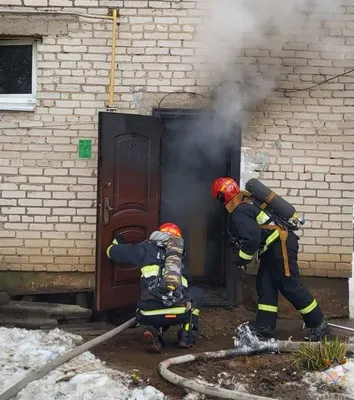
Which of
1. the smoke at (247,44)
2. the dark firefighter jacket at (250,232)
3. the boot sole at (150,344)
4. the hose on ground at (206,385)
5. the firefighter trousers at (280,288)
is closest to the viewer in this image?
the hose on ground at (206,385)

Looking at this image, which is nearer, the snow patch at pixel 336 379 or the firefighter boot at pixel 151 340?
the snow patch at pixel 336 379

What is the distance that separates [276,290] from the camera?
5.36 meters

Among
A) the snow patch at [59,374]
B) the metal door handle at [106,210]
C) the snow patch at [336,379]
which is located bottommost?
the snow patch at [59,374]

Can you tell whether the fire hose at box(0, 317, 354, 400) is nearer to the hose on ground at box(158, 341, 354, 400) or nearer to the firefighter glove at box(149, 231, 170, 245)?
the hose on ground at box(158, 341, 354, 400)

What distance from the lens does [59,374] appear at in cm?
418

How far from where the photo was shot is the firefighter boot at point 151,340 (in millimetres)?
4832

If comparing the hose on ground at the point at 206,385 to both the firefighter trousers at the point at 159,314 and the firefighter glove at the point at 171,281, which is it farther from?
the firefighter glove at the point at 171,281

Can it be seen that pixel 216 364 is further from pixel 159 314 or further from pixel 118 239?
pixel 118 239

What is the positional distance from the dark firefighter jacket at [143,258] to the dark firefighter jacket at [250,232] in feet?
2.26

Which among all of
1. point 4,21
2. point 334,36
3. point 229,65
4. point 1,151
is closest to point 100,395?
point 1,151

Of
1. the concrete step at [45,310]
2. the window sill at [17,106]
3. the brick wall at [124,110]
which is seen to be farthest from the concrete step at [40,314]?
the window sill at [17,106]

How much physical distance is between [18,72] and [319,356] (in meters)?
4.71

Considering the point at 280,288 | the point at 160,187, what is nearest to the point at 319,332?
the point at 280,288

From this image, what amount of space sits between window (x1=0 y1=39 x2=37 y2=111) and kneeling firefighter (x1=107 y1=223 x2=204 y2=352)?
2414 millimetres
